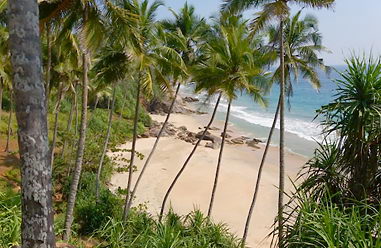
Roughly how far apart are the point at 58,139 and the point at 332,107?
2305cm

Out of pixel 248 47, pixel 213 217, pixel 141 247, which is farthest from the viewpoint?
pixel 213 217

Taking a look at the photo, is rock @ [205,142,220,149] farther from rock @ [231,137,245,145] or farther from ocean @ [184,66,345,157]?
ocean @ [184,66,345,157]

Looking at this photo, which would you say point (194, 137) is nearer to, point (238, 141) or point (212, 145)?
point (212, 145)

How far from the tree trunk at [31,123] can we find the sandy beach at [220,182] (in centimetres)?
915

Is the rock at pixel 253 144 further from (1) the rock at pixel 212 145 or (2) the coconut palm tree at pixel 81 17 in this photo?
(2) the coconut palm tree at pixel 81 17

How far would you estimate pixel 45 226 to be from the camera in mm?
4465

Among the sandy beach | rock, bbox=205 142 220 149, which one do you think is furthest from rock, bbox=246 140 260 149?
rock, bbox=205 142 220 149

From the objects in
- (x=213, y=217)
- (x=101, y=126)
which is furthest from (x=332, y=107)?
(x=101, y=126)

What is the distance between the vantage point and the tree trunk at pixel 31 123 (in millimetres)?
4238

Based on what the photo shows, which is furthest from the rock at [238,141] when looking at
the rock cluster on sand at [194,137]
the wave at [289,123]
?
the wave at [289,123]

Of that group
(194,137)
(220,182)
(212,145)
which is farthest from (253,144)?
(220,182)

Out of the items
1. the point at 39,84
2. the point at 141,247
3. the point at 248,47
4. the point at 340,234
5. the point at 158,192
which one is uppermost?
the point at 248,47

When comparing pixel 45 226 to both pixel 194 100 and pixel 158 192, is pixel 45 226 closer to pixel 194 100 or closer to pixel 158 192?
pixel 158 192

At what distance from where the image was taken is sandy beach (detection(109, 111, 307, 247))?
692 inches
